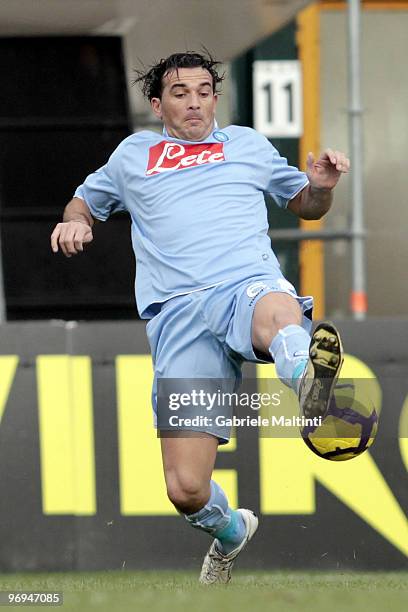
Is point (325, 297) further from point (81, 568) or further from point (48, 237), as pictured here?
point (81, 568)

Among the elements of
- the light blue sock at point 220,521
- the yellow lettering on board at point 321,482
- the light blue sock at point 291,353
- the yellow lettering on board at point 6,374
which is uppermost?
the light blue sock at point 291,353

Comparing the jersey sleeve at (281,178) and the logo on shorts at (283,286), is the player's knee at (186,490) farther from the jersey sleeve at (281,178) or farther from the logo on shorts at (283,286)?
the jersey sleeve at (281,178)

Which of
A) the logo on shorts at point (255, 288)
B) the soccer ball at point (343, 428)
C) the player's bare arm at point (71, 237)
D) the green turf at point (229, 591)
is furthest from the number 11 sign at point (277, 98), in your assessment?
the soccer ball at point (343, 428)

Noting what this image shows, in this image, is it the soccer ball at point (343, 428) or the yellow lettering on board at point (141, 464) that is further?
the yellow lettering on board at point (141, 464)

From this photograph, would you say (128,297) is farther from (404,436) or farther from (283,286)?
(283,286)

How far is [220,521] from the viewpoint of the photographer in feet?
18.3

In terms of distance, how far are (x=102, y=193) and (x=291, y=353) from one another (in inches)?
50.1

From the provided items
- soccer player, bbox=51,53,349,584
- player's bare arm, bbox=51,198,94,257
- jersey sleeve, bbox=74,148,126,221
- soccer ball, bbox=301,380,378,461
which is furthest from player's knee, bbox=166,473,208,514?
jersey sleeve, bbox=74,148,126,221

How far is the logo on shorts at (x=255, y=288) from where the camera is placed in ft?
16.7

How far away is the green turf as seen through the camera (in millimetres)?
4582

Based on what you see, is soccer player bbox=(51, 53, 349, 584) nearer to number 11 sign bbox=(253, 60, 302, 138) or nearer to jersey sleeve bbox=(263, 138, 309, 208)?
jersey sleeve bbox=(263, 138, 309, 208)

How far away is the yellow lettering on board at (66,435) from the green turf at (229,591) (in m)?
0.36

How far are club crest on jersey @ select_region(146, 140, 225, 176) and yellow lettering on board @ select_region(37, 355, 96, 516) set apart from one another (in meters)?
1.79

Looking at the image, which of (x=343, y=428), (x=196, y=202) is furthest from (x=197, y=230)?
(x=343, y=428)
